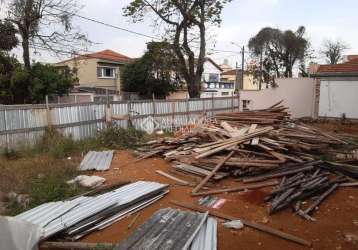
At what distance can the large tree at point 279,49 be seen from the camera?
4109cm

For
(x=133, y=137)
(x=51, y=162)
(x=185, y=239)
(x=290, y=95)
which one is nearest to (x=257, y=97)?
(x=290, y=95)

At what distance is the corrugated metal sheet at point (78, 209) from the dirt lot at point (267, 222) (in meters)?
0.36

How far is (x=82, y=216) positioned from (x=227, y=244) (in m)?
2.28

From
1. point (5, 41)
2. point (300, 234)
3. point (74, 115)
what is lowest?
point (300, 234)

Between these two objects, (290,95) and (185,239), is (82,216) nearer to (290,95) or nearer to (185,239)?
(185,239)

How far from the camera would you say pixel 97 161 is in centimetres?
1012

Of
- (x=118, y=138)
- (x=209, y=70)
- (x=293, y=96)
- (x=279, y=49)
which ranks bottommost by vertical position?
(x=118, y=138)

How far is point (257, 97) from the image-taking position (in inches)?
881

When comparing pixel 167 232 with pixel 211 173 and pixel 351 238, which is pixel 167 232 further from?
pixel 211 173

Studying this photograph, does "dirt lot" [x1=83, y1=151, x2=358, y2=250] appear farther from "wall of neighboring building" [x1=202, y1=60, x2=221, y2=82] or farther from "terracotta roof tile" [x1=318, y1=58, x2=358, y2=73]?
"wall of neighboring building" [x1=202, y1=60, x2=221, y2=82]

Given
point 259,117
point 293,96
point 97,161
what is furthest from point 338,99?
point 97,161

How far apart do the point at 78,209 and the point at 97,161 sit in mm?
4487

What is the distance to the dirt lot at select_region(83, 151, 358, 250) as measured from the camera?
16.0 feet

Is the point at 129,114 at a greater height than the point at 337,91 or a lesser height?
lesser
